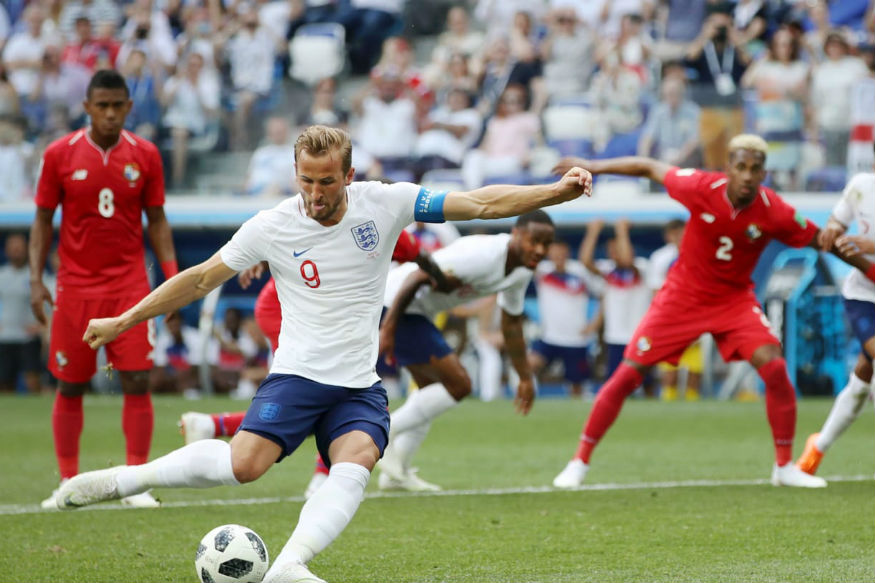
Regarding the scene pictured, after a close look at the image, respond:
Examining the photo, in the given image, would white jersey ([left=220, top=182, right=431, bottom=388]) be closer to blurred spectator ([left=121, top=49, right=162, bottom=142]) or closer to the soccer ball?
the soccer ball

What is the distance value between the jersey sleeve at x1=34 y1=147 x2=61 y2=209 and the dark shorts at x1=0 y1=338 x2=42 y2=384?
10.7m

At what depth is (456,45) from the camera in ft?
66.1

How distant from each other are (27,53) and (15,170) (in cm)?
336

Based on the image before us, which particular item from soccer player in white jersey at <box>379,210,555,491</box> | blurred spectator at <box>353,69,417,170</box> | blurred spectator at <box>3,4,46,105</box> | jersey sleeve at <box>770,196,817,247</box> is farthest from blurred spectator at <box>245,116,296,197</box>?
jersey sleeve at <box>770,196,817,247</box>

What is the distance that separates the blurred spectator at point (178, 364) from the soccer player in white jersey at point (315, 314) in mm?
12669

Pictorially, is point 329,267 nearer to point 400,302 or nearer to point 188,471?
point 188,471

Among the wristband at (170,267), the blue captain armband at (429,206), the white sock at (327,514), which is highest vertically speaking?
the blue captain armband at (429,206)

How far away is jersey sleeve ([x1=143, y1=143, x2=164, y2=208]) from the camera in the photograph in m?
8.38

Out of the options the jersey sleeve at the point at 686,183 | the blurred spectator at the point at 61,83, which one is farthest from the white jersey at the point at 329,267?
the blurred spectator at the point at 61,83

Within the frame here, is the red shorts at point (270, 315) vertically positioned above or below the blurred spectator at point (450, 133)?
below

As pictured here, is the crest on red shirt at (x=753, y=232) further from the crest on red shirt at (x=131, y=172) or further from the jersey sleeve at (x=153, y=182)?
the crest on red shirt at (x=131, y=172)

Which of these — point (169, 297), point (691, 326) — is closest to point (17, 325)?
point (691, 326)

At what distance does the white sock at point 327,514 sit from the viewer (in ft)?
16.3

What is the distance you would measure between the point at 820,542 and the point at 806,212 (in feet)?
32.3
